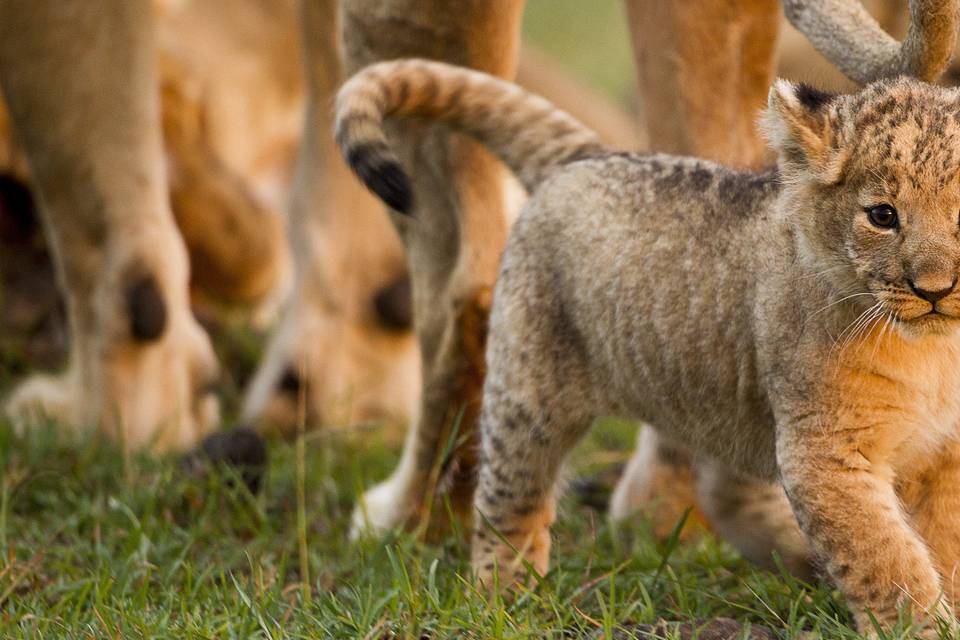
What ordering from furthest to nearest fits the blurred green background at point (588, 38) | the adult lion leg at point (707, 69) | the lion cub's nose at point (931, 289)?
the blurred green background at point (588, 38) < the adult lion leg at point (707, 69) < the lion cub's nose at point (931, 289)

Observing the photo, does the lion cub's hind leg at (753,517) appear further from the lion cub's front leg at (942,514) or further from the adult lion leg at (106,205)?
the adult lion leg at (106,205)

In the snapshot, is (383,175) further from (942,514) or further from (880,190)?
(942,514)

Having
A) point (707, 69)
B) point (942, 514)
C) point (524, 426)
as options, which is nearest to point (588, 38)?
point (707, 69)

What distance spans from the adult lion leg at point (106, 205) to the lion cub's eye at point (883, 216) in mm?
2546

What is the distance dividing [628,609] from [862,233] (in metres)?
0.89

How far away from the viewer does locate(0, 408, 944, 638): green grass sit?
2898mm

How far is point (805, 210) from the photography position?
109 inches

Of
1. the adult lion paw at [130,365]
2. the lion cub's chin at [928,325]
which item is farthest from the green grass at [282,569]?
the lion cub's chin at [928,325]

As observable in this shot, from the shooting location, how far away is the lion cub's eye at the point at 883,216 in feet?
8.48

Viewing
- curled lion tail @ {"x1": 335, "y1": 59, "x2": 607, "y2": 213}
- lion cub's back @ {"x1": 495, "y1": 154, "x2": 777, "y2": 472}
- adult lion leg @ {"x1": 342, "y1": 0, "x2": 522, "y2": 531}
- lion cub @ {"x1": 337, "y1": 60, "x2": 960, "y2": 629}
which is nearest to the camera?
lion cub @ {"x1": 337, "y1": 60, "x2": 960, "y2": 629}

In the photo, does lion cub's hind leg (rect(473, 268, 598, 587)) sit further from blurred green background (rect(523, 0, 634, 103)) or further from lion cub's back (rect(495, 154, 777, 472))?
blurred green background (rect(523, 0, 634, 103))

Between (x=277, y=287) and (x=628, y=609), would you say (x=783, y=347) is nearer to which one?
(x=628, y=609)

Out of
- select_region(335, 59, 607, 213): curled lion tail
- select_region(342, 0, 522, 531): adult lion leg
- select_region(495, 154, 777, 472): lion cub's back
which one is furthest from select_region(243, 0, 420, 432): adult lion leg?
select_region(495, 154, 777, 472): lion cub's back

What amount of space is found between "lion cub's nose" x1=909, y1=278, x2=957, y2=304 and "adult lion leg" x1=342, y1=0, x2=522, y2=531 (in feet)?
4.76
